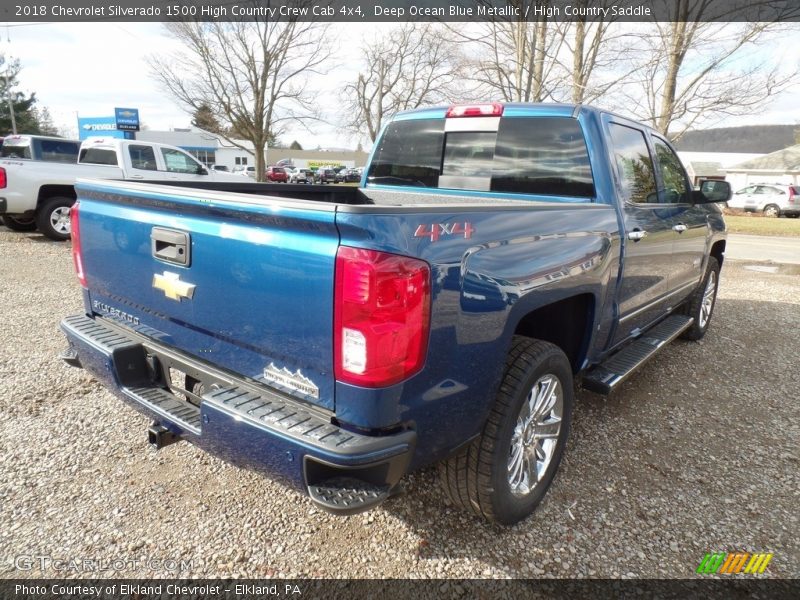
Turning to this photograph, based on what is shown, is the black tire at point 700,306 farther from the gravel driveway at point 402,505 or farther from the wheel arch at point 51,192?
the wheel arch at point 51,192

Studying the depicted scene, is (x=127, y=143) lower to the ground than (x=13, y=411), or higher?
higher

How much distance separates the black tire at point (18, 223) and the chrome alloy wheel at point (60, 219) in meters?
1.12

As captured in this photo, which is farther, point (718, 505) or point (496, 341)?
point (718, 505)

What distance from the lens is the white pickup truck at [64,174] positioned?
354 inches

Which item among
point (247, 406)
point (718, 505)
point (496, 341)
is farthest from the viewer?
point (718, 505)

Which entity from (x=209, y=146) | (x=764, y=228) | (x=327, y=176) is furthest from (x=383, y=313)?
(x=209, y=146)

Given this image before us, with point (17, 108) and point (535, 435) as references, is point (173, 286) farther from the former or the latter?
point (17, 108)

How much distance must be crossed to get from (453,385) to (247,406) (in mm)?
764

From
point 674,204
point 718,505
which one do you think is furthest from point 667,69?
point 718,505

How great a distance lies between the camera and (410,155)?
3879 millimetres

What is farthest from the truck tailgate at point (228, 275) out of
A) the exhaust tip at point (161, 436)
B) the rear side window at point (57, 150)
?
the rear side window at point (57, 150)

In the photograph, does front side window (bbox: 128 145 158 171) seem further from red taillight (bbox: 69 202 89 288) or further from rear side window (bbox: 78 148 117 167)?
red taillight (bbox: 69 202 89 288)

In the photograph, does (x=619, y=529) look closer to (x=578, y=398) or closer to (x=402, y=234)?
(x=578, y=398)

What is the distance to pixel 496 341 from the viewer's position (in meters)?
2.01
